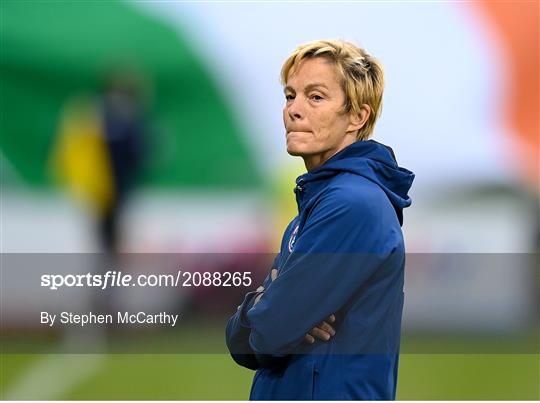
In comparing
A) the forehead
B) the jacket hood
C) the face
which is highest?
the forehead

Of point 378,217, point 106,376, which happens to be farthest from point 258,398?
point 106,376

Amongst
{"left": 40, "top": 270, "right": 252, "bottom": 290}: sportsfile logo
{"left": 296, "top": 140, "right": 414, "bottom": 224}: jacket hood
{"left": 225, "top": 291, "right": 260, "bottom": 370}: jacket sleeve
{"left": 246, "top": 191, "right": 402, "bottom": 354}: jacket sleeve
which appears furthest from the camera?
{"left": 40, "top": 270, "right": 252, "bottom": 290}: sportsfile logo

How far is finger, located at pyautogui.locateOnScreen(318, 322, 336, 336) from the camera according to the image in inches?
79.6

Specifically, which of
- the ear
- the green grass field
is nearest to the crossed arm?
the ear

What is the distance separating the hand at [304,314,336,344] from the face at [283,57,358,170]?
43 cm

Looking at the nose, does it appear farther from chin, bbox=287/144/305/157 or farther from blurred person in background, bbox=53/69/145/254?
blurred person in background, bbox=53/69/145/254

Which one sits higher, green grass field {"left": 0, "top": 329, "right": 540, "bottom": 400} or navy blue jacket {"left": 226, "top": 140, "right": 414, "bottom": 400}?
green grass field {"left": 0, "top": 329, "right": 540, "bottom": 400}

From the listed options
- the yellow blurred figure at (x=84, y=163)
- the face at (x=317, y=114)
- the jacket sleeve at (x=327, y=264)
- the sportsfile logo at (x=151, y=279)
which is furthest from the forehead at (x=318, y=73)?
the yellow blurred figure at (x=84, y=163)

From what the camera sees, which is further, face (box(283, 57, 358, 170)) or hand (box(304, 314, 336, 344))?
face (box(283, 57, 358, 170))

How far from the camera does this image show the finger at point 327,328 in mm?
2021

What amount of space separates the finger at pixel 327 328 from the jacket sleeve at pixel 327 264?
0.03m

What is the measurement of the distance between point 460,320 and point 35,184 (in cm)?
284

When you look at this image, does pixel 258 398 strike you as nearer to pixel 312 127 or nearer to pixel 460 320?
pixel 312 127

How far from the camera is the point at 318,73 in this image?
7.13 ft
